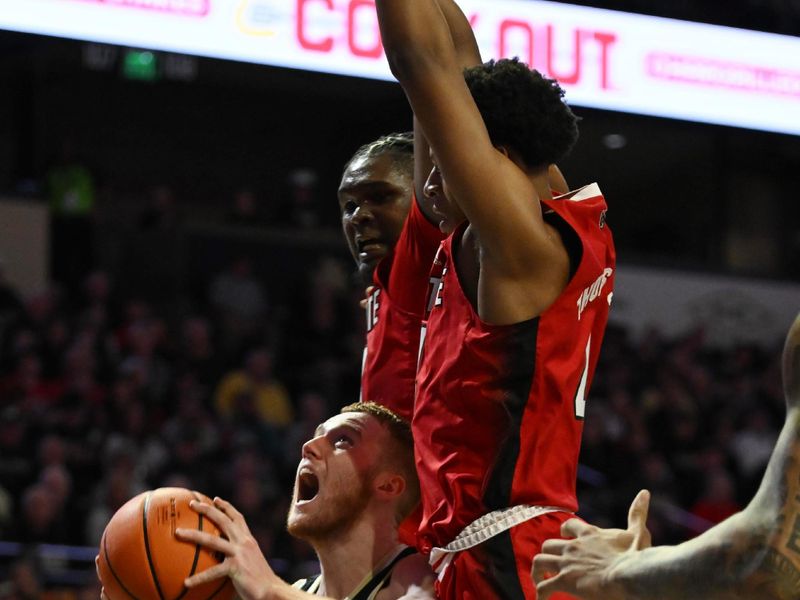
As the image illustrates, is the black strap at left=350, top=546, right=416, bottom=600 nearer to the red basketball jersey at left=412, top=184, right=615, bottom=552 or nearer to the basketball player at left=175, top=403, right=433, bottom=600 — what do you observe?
the basketball player at left=175, top=403, right=433, bottom=600

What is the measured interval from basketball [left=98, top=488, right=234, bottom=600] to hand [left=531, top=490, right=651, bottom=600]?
112 cm

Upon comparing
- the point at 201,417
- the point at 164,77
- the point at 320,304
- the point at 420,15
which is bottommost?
the point at 201,417

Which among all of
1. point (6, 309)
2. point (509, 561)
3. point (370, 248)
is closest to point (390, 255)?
point (370, 248)

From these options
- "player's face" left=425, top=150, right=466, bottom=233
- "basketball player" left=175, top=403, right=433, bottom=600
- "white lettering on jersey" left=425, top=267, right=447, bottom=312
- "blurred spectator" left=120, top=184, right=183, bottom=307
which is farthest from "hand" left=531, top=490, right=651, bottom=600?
"blurred spectator" left=120, top=184, right=183, bottom=307

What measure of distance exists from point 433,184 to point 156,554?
42.7 inches

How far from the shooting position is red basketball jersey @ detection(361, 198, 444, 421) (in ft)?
11.7

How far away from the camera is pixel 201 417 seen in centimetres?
950

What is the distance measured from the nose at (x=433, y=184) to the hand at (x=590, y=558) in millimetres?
888

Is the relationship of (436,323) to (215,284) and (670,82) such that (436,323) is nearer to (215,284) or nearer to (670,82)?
(670,82)

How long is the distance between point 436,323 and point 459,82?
0.53 m

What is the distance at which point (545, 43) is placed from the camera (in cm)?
548

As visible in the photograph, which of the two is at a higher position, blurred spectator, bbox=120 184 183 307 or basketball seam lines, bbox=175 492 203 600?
blurred spectator, bbox=120 184 183 307

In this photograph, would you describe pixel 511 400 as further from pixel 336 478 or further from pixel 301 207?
pixel 301 207

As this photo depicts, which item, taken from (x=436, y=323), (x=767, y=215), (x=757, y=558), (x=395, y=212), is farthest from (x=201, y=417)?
(x=767, y=215)
